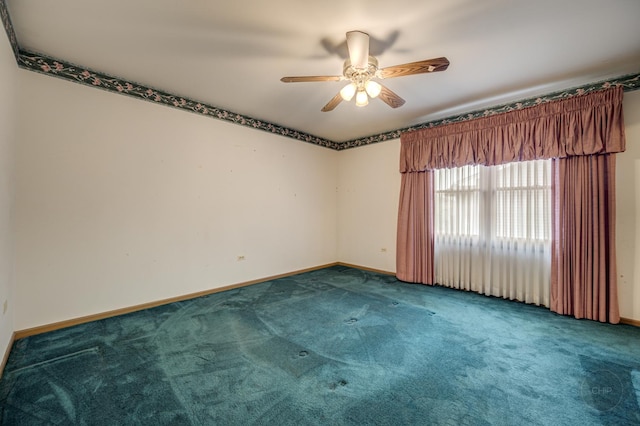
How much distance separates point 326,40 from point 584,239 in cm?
344

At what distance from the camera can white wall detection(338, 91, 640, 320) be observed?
8.97 ft

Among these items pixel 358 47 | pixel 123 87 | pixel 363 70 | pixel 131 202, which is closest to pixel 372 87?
pixel 363 70

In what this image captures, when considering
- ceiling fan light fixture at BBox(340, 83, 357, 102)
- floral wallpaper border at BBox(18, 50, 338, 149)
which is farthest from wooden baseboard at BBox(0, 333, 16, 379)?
ceiling fan light fixture at BBox(340, 83, 357, 102)

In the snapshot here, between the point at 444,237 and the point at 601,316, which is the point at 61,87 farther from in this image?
the point at 601,316

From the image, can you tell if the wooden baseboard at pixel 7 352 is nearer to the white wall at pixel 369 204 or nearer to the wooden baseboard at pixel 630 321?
the white wall at pixel 369 204

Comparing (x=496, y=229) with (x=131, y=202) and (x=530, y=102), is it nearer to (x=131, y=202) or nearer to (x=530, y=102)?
(x=530, y=102)

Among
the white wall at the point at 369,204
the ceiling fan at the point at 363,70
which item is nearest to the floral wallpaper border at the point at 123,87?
the white wall at the point at 369,204

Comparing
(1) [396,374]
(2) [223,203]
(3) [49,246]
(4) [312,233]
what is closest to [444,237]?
(4) [312,233]

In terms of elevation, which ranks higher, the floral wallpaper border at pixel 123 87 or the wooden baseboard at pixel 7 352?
the floral wallpaper border at pixel 123 87

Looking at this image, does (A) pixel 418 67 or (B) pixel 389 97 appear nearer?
(A) pixel 418 67

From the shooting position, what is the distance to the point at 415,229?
14.2 feet

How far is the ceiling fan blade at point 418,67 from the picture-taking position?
195 centimetres

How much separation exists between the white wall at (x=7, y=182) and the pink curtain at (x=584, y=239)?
5.31 m

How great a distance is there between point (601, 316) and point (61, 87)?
20.1 ft
